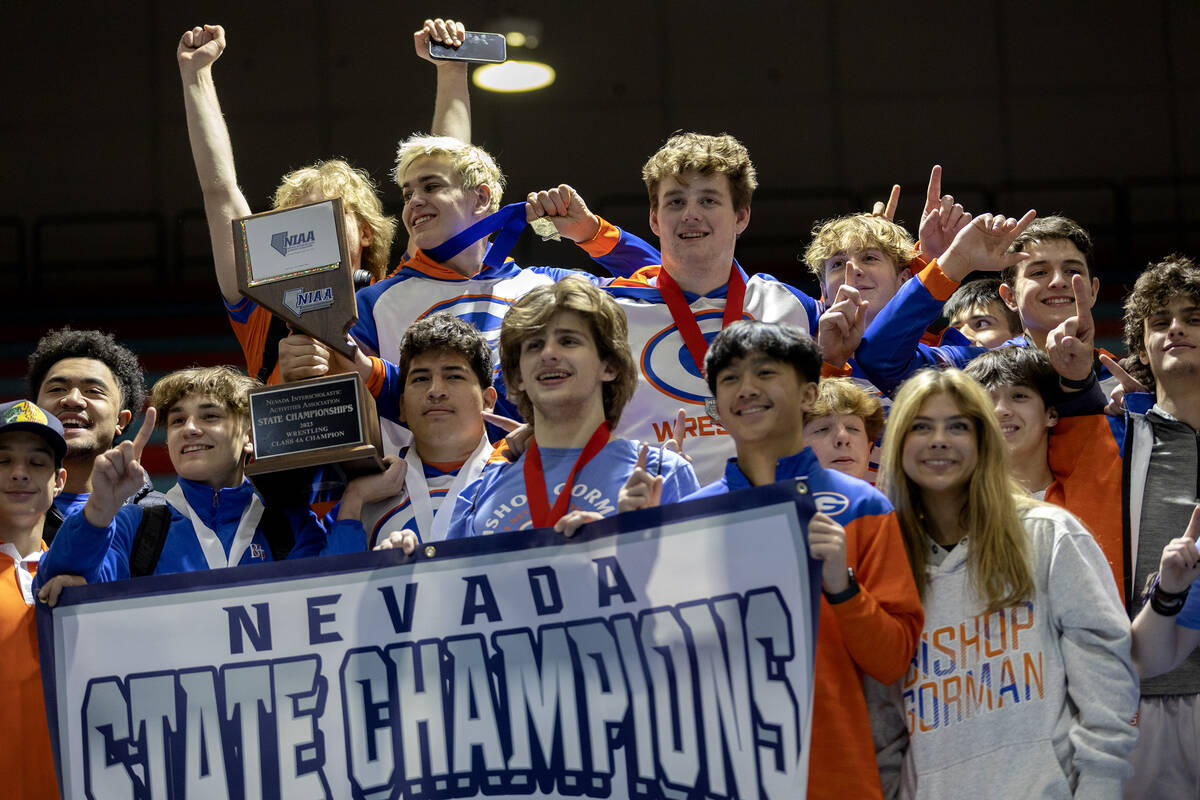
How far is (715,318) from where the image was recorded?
3.63 m

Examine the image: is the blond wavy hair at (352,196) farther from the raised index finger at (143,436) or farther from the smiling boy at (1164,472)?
the smiling boy at (1164,472)

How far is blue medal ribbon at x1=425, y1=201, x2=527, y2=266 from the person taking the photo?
12.6ft

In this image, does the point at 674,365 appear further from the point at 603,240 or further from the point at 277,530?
the point at 277,530

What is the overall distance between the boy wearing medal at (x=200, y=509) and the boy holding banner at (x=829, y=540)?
831 mm

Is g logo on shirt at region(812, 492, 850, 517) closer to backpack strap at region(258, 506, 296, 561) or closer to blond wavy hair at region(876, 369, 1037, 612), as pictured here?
blond wavy hair at region(876, 369, 1037, 612)

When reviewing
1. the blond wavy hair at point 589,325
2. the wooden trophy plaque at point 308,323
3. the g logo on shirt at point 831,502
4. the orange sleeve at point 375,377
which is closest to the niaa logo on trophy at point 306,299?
the wooden trophy plaque at point 308,323

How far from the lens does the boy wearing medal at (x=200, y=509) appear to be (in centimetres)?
289

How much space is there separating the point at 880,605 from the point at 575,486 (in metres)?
0.65

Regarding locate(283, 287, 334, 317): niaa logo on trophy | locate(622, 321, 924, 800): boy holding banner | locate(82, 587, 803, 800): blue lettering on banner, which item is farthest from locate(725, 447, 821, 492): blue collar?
locate(283, 287, 334, 317): niaa logo on trophy

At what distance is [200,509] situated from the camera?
10.9 feet

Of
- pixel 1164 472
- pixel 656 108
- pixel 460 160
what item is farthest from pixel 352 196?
pixel 656 108

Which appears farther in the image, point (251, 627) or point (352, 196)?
point (352, 196)

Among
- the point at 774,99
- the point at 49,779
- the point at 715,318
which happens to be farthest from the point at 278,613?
the point at 774,99

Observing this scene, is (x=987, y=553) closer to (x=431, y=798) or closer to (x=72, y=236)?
(x=431, y=798)
